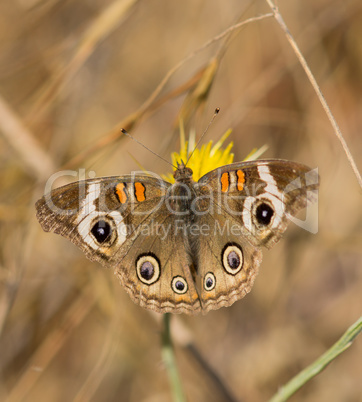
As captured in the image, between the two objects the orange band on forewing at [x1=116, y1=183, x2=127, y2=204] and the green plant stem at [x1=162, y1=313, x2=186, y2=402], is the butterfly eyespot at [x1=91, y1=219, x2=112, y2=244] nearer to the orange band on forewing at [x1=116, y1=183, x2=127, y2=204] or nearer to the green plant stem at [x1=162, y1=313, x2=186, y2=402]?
the orange band on forewing at [x1=116, y1=183, x2=127, y2=204]

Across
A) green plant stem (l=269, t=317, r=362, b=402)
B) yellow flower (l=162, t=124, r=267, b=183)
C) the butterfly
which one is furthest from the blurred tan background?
green plant stem (l=269, t=317, r=362, b=402)

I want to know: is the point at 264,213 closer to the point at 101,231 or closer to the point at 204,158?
the point at 204,158

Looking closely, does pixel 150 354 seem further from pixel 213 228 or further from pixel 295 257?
pixel 213 228

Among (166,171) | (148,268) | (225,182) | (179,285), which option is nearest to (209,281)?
(179,285)

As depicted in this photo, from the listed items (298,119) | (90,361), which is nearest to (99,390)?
(90,361)

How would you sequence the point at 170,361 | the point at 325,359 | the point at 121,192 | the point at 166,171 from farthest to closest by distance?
the point at 166,171 < the point at 121,192 < the point at 170,361 < the point at 325,359

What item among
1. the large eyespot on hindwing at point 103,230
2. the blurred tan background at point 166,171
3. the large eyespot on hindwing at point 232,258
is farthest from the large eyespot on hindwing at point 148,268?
the blurred tan background at point 166,171
